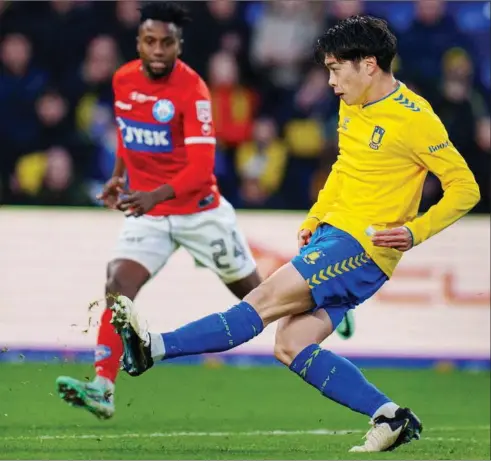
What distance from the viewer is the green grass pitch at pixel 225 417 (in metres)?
6.48

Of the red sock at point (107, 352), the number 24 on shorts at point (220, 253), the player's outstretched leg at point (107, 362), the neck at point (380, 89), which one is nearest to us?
the neck at point (380, 89)

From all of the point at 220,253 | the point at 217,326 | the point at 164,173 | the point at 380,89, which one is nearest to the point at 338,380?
the point at 217,326

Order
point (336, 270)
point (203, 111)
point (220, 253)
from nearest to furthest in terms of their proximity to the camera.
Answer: point (336, 270), point (203, 111), point (220, 253)

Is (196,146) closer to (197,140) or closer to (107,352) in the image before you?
(197,140)

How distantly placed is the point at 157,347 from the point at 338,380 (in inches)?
33.3

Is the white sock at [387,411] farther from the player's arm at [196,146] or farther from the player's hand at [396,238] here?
the player's arm at [196,146]

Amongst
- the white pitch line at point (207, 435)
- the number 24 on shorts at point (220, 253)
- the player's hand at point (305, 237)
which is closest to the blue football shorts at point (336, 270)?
the player's hand at point (305, 237)

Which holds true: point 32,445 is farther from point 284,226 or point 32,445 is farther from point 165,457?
point 284,226

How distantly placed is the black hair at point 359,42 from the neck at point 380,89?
1.7 inches

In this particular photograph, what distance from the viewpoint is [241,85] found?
12891 mm

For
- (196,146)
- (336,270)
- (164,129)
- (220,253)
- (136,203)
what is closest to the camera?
(336,270)

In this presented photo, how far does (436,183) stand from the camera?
12.7 meters

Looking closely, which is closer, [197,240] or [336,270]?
[336,270]

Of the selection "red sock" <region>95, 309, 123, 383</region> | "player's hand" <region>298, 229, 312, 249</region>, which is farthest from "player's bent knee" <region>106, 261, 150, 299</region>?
"player's hand" <region>298, 229, 312, 249</region>
